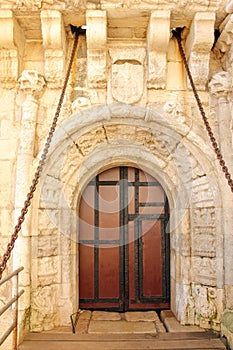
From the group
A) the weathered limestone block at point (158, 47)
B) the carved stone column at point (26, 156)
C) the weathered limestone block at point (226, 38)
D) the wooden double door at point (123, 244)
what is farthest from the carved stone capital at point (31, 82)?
the weathered limestone block at point (226, 38)

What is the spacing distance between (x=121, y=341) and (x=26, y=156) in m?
1.95

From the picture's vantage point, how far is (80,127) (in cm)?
345

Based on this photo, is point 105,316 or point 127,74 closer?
point 127,74

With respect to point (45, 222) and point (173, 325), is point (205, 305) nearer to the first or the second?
point (173, 325)

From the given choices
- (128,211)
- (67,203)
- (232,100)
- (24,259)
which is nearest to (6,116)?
(67,203)

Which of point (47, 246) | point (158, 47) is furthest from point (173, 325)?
point (158, 47)

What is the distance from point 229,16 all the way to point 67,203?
244cm

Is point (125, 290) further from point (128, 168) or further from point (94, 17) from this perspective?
point (94, 17)

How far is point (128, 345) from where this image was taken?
292 centimetres

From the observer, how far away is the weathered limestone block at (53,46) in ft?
10.3

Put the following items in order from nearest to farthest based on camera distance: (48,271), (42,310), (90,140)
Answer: (42,310)
(48,271)
(90,140)

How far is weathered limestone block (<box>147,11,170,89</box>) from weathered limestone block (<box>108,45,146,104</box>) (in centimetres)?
11

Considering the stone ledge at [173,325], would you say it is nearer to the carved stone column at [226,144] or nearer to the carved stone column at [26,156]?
the carved stone column at [226,144]

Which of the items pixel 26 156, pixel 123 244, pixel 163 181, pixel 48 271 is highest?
pixel 26 156
